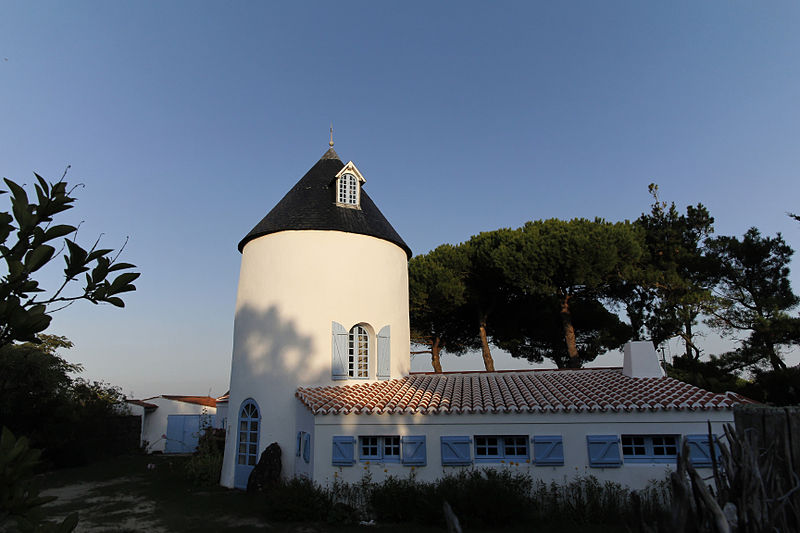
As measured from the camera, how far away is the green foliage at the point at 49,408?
20.6m

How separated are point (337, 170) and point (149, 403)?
20.4m

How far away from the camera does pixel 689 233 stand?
2683 cm

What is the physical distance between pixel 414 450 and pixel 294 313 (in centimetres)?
639

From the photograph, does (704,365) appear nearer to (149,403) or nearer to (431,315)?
(431,315)

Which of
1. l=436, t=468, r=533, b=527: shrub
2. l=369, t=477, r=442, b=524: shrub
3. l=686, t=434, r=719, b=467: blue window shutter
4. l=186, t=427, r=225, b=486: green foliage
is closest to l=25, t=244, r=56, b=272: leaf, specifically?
l=436, t=468, r=533, b=527: shrub

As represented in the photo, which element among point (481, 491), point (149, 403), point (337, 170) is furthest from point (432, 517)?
point (149, 403)

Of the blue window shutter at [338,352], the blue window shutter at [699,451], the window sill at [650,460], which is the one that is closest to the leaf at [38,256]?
the window sill at [650,460]

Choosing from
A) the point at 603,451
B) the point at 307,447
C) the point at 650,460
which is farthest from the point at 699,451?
the point at 307,447

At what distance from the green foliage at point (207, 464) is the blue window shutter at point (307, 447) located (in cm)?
476

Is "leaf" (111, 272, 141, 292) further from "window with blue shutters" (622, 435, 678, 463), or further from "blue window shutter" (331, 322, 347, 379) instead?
"blue window shutter" (331, 322, 347, 379)

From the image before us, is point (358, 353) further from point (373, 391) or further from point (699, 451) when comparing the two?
point (699, 451)

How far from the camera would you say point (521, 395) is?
14.4 meters

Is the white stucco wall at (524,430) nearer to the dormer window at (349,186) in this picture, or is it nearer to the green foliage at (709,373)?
the dormer window at (349,186)

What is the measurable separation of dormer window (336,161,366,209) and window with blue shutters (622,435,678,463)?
11.9m
